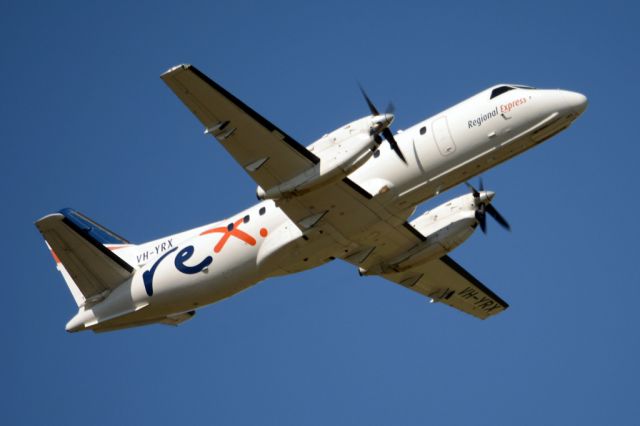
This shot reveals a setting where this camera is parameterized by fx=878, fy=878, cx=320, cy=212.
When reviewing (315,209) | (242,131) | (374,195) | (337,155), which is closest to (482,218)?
(374,195)

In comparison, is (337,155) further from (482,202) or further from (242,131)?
(482,202)

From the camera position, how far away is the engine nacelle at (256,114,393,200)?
67.3ft

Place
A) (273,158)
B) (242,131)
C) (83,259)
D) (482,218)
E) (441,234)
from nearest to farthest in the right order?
1. (242,131)
2. (273,158)
3. (83,259)
4. (441,234)
5. (482,218)

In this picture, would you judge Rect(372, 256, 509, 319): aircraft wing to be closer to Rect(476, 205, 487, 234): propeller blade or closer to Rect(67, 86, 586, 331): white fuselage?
Rect(476, 205, 487, 234): propeller blade

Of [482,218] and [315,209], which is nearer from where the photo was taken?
[315,209]

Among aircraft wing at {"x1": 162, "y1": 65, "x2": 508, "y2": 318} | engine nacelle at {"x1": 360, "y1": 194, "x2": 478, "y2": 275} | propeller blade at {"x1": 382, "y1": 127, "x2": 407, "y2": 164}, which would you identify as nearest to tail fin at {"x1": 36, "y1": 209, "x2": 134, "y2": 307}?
aircraft wing at {"x1": 162, "y1": 65, "x2": 508, "y2": 318}

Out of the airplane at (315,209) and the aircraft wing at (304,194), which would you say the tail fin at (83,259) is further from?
the aircraft wing at (304,194)

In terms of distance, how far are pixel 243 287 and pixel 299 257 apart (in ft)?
6.27

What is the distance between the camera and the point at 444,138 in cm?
2175

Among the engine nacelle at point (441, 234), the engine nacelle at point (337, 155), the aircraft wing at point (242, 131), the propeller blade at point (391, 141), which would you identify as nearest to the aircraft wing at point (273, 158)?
the aircraft wing at point (242, 131)

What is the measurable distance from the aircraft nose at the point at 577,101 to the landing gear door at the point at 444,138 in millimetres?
2999

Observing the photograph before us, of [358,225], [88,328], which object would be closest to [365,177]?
[358,225]

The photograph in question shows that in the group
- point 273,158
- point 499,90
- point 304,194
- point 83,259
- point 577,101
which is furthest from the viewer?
point 83,259

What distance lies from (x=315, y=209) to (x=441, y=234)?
452 cm
